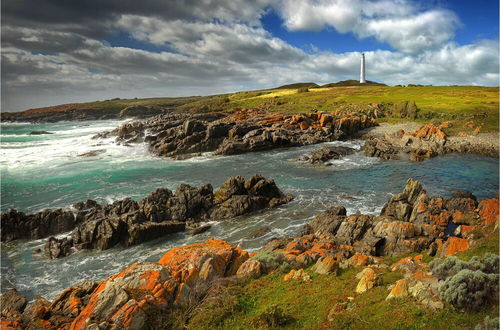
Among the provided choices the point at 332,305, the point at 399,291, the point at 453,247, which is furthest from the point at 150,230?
the point at 453,247

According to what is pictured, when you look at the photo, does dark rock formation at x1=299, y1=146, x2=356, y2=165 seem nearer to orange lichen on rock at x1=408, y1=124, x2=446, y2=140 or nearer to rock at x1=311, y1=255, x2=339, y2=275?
orange lichen on rock at x1=408, y1=124, x2=446, y2=140

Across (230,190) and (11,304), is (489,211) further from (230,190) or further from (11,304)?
(11,304)

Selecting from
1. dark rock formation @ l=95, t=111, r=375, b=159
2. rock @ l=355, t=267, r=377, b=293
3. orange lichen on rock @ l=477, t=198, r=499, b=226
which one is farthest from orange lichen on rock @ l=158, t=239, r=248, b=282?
dark rock formation @ l=95, t=111, r=375, b=159

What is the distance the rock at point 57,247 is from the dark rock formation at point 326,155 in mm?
34177

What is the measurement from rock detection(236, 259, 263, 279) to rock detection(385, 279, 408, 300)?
244 inches

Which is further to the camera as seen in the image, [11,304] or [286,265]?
[286,265]

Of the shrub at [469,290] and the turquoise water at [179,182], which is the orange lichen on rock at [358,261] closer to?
the shrub at [469,290]

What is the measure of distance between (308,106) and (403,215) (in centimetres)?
7904

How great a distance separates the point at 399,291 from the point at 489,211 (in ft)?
53.9

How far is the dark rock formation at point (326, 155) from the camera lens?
46094 millimetres

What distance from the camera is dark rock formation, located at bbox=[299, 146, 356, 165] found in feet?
151

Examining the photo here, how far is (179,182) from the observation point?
39.3m

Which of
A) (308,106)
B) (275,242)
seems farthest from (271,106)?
(275,242)

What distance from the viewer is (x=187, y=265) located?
13.6 m
